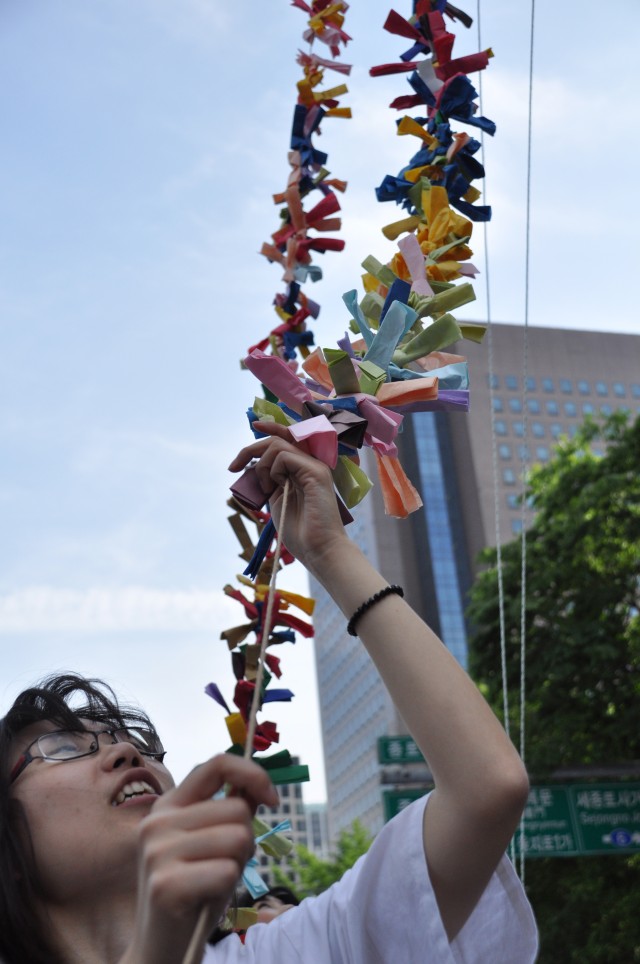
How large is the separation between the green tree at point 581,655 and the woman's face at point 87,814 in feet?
31.8

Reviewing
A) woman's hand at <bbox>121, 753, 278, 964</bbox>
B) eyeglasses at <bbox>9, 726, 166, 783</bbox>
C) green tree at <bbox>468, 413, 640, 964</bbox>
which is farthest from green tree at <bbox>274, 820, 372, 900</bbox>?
woman's hand at <bbox>121, 753, 278, 964</bbox>

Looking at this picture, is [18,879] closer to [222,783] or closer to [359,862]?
[359,862]

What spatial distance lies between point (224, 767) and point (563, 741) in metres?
10.9

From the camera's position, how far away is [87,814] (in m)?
1.46

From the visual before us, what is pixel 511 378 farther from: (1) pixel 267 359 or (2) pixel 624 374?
(1) pixel 267 359

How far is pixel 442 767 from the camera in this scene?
119 centimetres

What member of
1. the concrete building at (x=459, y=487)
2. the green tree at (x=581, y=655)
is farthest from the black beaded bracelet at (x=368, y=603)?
the concrete building at (x=459, y=487)

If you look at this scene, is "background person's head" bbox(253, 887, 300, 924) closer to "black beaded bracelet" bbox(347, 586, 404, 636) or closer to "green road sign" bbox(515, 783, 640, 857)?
"black beaded bracelet" bbox(347, 586, 404, 636)

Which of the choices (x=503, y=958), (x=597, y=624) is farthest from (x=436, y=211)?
(x=597, y=624)

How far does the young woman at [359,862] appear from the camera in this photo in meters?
1.19

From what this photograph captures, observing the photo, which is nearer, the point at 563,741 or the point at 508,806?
the point at 508,806

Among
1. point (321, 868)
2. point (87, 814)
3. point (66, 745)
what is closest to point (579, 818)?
point (321, 868)

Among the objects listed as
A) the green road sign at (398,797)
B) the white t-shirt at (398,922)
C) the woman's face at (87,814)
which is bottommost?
the green road sign at (398,797)

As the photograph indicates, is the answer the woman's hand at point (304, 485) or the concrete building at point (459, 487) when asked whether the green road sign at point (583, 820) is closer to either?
the woman's hand at point (304, 485)
